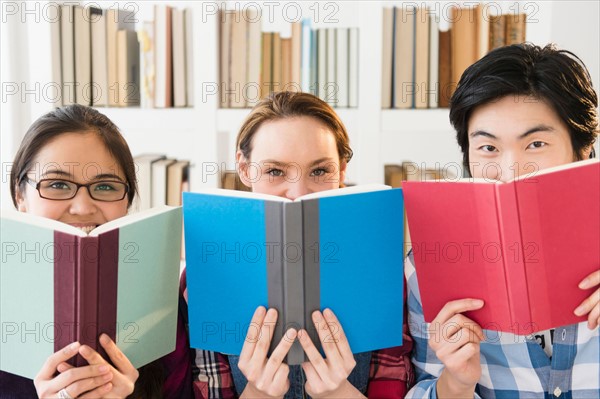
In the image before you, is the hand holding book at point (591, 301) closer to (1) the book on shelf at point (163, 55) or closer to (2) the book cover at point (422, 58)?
(2) the book cover at point (422, 58)

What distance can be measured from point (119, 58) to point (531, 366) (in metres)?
1.68

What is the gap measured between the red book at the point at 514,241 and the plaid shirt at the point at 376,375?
0.93 feet

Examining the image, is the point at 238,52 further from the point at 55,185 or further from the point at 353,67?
the point at 55,185

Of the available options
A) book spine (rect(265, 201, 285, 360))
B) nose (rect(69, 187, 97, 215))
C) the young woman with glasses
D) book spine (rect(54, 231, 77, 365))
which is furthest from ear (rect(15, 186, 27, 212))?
book spine (rect(265, 201, 285, 360))

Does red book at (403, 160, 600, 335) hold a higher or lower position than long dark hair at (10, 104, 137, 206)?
lower

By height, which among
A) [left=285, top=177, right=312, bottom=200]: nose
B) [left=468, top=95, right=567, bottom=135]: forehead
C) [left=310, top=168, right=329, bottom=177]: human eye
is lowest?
[left=285, top=177, right=312, bottom=200]: nose

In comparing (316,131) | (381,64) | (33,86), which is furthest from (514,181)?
(33,86)

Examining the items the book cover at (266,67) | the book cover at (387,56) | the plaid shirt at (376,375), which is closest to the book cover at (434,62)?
the book cover at (387,56)

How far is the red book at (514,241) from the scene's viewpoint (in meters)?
1.11

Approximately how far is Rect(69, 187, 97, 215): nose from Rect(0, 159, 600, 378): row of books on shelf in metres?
0.22

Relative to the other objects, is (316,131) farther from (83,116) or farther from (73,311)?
(73,311)

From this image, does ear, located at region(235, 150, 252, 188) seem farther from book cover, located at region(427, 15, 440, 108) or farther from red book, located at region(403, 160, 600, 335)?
book cover, located at region(427, 15, 440, 108)

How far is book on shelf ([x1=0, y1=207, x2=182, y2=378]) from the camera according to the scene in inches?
43.0

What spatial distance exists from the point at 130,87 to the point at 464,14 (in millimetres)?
1177
